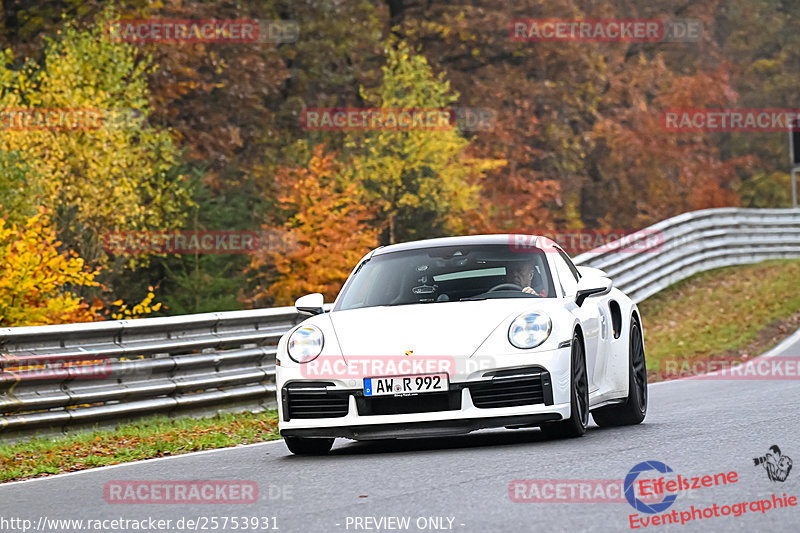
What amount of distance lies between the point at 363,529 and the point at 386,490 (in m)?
1.08

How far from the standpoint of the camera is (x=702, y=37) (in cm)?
5591

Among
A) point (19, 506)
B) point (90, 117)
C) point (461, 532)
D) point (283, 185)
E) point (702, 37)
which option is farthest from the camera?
point (702, 37)

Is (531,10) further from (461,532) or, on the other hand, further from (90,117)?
(461,532)

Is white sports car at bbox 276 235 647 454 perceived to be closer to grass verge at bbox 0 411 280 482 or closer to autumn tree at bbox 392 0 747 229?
grass verge at bbox 0 411 280 482

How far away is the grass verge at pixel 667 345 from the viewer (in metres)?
10.4

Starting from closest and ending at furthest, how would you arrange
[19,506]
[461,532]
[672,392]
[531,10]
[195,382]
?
1. [461,532]
2. [19,506]
3. [195,382]
4. [672,392]
5. [531,10]

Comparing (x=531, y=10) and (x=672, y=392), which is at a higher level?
(x=531, y=10)

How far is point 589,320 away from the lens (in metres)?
9.73

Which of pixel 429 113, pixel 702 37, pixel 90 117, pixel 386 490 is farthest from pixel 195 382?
pixel 702 37

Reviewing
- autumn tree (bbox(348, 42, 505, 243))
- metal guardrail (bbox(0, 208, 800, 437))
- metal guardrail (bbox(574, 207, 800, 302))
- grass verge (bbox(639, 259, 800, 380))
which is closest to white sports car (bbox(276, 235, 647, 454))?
metal guardrail (bbox(0, 208, 800, 437))

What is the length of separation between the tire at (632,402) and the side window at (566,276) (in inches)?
30.0

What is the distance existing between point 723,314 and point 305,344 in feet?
52.0

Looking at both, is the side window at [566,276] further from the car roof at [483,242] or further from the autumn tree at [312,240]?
the autumn tree at [312,240]

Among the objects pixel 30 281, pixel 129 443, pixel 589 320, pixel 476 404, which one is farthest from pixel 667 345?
pixel 476 404
